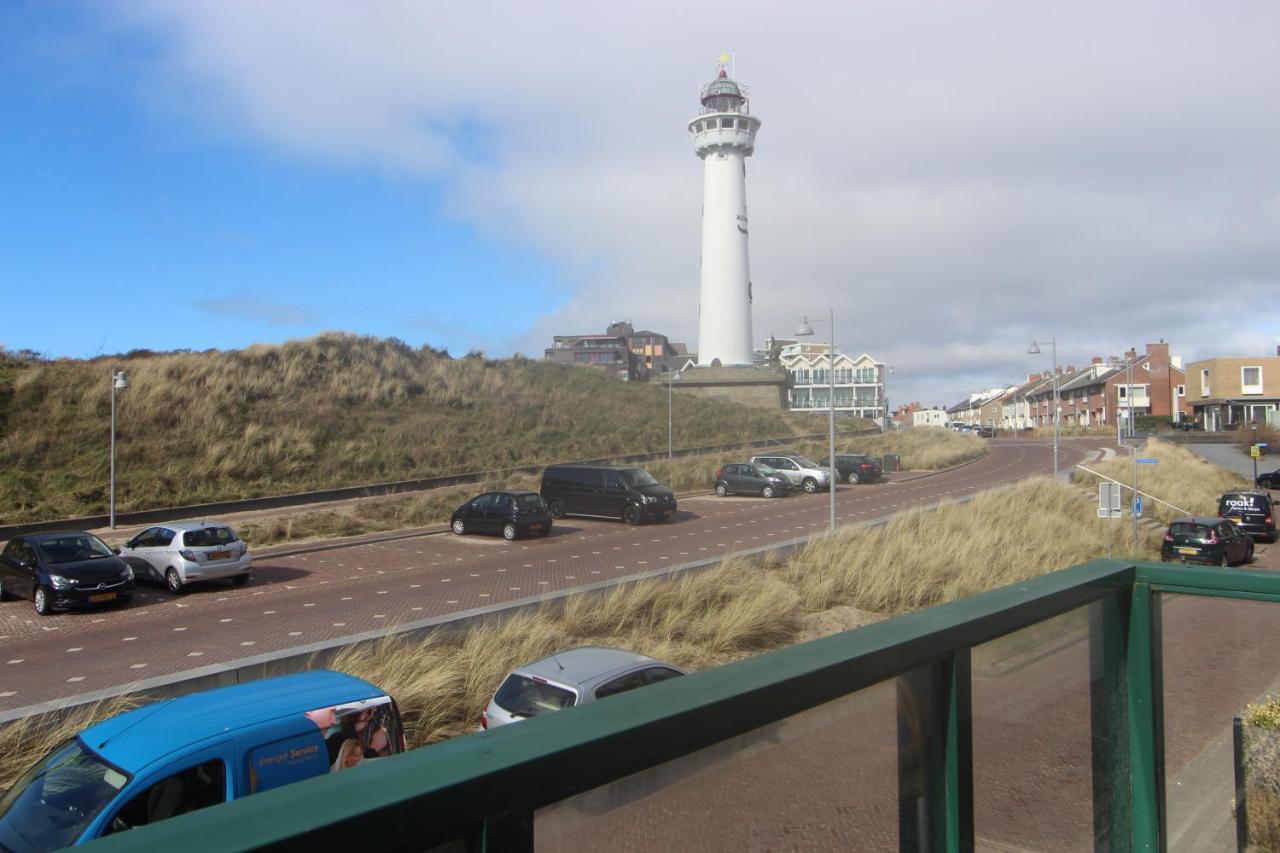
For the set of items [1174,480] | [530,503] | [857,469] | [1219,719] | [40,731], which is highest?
[1219,719]

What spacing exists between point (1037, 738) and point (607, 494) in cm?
2970

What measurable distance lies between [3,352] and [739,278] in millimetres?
48559

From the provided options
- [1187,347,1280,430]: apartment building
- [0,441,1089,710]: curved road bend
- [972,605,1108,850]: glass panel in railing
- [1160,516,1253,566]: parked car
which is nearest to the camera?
[972,605,1108,850]: glass panel in railing

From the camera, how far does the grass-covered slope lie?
37719 millimetres

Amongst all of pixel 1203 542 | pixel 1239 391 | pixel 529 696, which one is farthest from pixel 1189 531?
pixel 1239 391

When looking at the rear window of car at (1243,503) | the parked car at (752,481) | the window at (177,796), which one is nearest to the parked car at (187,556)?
the window at (177,796)

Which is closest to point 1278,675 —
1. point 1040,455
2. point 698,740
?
point 698,740

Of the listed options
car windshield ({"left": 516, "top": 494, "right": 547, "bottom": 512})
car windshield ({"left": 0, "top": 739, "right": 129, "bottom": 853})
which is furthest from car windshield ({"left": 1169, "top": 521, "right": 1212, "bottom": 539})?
car windshield ({"left": 0, "top": 739, "right": 129, "bottom": 853})

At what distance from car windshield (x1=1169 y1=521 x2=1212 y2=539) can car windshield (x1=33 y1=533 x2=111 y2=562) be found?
28374 mm

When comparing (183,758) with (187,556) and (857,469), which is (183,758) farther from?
(857,469)

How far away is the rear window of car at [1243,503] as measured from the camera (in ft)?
117

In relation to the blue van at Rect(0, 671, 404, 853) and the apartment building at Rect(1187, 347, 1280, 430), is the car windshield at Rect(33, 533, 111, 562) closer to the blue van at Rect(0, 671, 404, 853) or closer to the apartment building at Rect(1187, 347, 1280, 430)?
the blue van at Rect(0, 671, 404, 853)

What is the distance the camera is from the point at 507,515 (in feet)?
93.1

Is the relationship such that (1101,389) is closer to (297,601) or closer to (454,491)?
(454,491)
